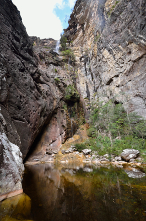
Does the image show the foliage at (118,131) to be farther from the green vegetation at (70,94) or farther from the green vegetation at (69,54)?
the green vegetation at (69,54)

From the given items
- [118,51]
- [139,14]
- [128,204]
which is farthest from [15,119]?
[139,14]

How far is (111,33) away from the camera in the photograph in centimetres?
1972

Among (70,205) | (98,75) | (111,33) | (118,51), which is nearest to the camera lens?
(70,205)

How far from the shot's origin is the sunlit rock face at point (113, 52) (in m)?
15.0

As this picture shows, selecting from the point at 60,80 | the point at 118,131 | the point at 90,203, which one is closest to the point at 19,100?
the point at 90,203

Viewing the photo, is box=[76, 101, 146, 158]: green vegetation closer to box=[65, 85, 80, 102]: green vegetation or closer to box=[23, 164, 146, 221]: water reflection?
box=[65, 85, 80, 102]: green vegetation

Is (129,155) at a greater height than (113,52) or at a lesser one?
lesser

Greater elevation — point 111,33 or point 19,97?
point 111,33

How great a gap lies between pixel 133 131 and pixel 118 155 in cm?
499

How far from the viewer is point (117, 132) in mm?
16078

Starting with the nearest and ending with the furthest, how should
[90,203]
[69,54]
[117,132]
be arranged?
[90,203], [117,132], [69,54]

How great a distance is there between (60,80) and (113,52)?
10.4 m

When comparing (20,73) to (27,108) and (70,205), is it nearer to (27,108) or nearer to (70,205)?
(27,108)

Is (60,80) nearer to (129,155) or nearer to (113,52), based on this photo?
(113,52)
